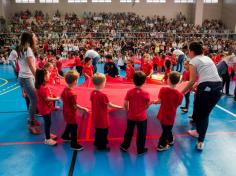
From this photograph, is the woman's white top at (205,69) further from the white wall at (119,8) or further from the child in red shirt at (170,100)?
the white wall at (119,8)

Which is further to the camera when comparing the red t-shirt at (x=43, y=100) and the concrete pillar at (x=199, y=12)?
the concrete pillar at (x=199, y=12)

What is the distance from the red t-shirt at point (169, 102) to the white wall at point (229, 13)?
72.7ft

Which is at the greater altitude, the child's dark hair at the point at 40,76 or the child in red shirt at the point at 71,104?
the child's dark hair at the point at 40,76

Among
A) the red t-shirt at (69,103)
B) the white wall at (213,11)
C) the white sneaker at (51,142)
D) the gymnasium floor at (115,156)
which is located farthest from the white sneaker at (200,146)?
the white wall at (213,11)

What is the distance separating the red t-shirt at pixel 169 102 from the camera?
12.6 ft

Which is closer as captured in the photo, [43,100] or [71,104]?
[71,104]

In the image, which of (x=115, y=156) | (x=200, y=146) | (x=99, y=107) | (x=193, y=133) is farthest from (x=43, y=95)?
(x=193, y=133)

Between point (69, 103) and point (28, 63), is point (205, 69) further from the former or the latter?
point (28, 63)

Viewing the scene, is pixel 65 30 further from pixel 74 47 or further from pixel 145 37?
pixel 145 37

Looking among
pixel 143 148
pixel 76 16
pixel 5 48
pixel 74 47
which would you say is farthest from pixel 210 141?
pixel 76 16

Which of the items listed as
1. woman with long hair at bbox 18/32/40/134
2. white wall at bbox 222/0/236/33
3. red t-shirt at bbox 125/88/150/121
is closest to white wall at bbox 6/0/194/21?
white wall at bbox 222/0/236/33

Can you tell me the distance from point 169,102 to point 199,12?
2220 cm

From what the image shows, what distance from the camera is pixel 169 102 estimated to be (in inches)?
153

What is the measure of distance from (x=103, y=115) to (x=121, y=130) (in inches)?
42.7
